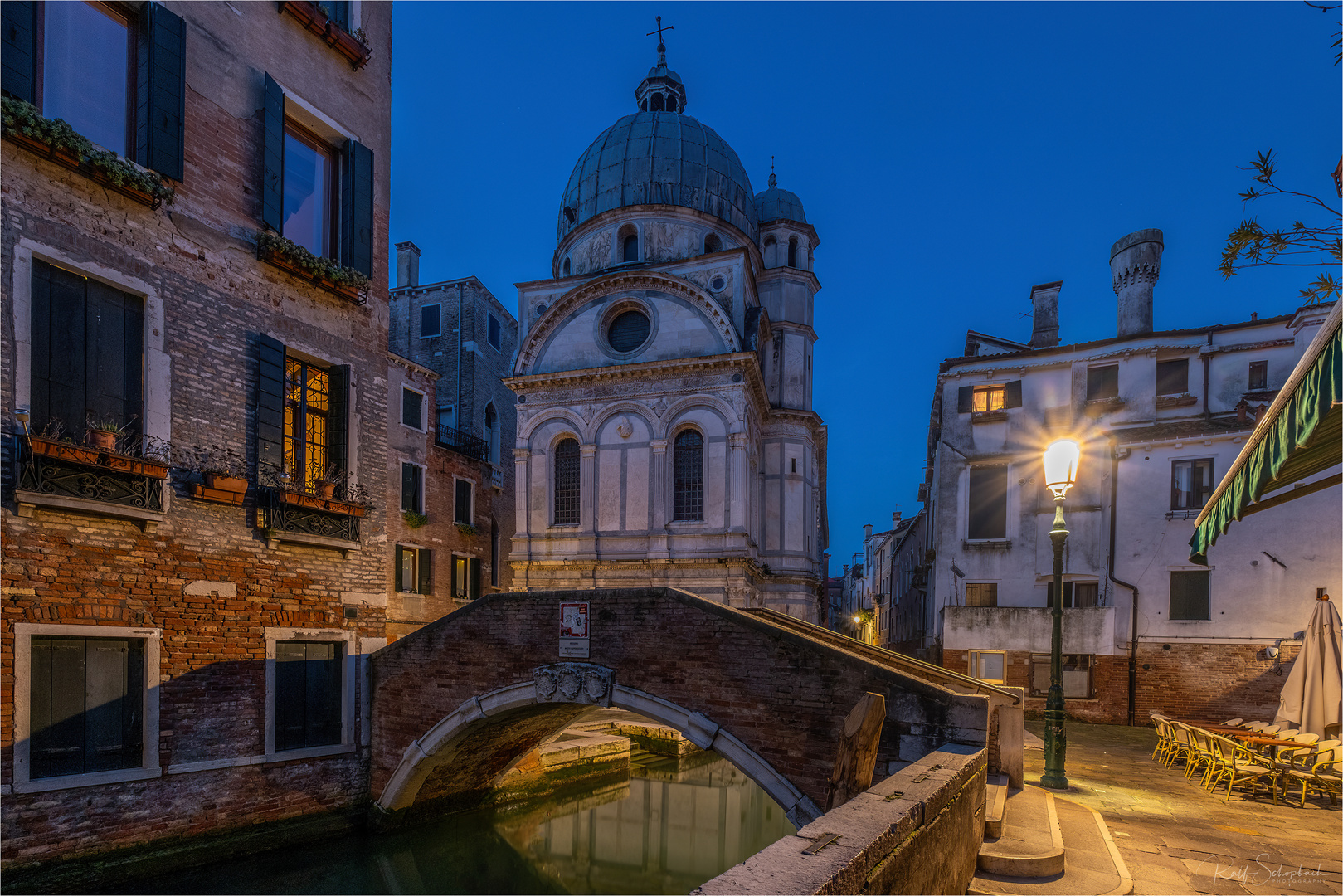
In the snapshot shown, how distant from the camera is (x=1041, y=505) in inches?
752

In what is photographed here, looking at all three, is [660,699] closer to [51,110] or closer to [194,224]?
[194,224]

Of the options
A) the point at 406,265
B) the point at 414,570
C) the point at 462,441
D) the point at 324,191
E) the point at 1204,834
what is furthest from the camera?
the point at 406,265

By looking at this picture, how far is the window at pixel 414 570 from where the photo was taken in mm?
20827

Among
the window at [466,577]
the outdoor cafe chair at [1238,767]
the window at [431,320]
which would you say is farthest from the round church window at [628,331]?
the outdoor cafe chair at [1238,767]

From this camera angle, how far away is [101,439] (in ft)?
25.2

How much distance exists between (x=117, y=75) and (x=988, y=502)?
19.6 m

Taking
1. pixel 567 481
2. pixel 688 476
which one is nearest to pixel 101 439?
pixel 567 481

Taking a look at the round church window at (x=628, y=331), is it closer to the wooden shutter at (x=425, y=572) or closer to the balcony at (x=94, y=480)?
the wooden shutter at (x=425, y=572)

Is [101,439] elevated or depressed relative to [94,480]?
elevated

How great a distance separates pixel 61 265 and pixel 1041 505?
1988cm

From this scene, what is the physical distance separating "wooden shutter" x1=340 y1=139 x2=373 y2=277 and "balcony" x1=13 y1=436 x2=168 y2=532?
4078mm

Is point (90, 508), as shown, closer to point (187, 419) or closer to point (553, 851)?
point (187, 419)

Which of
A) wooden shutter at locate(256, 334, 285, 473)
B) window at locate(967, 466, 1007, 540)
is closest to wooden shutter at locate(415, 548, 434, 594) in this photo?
wooden shutter at locate(256, 334, 285, 473)

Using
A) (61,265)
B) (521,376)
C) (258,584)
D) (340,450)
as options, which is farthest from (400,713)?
(521,376)
